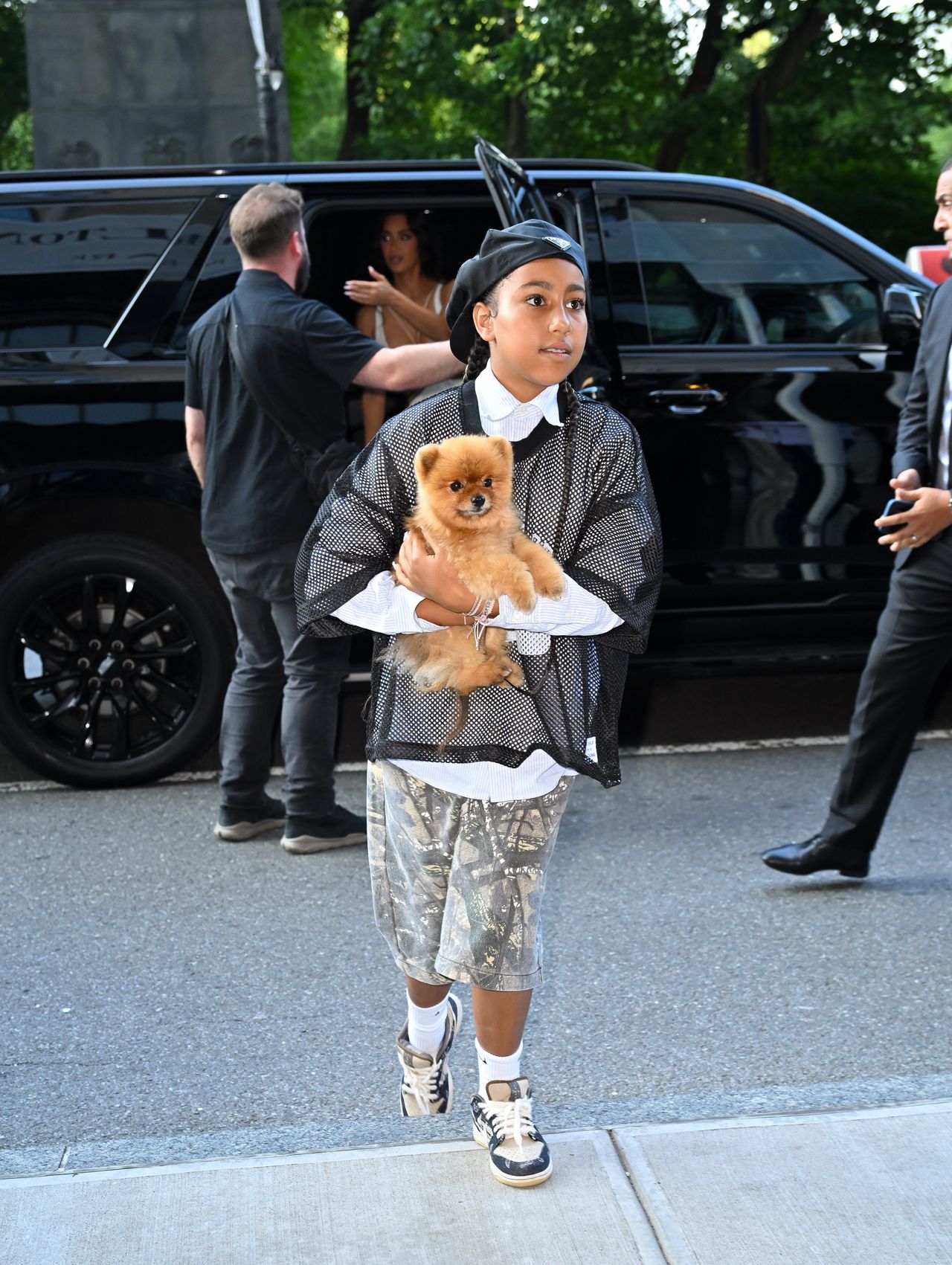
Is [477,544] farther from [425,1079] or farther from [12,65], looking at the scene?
[12,65]

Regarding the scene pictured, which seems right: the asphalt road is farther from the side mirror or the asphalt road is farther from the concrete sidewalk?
the side mirror

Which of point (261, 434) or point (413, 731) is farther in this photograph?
point (261, 434)

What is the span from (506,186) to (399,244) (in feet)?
3.13

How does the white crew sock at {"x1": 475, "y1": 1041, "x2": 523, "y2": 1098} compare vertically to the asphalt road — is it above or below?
above

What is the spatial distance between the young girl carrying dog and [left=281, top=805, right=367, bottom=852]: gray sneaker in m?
2.15

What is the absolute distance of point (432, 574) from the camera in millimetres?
2559

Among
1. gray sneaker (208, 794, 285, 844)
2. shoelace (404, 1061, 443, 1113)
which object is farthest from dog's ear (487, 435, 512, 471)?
gray sneaker (208, 794, 285, 844)

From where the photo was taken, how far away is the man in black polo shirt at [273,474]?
4.60 metres

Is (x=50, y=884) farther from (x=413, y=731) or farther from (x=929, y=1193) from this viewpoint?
(x=929, y=1193)

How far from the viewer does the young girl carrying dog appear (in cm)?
261

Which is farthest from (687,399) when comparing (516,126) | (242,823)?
(516,126)

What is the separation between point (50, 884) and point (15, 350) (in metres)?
1.87

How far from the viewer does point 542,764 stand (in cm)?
270

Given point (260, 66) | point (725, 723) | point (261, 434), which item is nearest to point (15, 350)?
point (261, 434)
